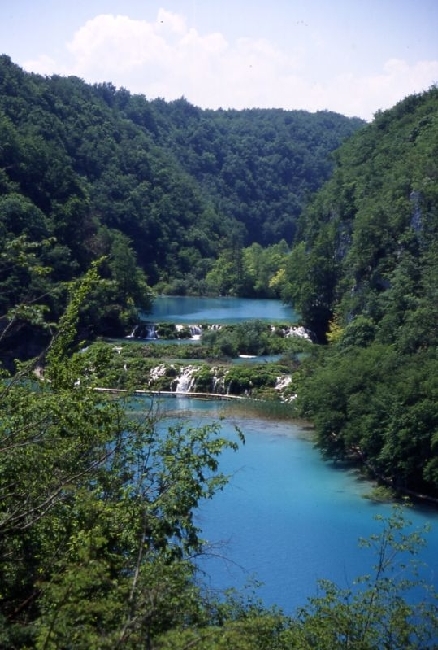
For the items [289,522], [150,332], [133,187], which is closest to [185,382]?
[150,332]

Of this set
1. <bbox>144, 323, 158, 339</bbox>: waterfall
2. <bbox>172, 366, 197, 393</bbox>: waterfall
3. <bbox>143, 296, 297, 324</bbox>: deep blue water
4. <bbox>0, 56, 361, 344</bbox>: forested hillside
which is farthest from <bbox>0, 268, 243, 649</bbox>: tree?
<bbox>143, 296, 297, 324</bbox>: deep blue water

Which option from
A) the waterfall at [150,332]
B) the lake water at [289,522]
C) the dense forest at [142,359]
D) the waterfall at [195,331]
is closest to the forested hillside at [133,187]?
the dense forest at [142,359]

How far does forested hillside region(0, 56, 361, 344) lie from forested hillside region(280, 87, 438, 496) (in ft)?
28.4

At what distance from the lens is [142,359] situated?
A: 37625 mm

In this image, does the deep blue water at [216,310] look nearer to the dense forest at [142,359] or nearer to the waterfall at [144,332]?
the dense forest at [142,359]

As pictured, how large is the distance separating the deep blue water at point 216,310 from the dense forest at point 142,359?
2012mm

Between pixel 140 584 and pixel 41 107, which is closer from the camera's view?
pixel 140 584

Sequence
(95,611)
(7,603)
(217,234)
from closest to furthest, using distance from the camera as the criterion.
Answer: (95,611) < (7,603) < (217,234)

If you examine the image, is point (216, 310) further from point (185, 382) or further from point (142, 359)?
point (185, 382)

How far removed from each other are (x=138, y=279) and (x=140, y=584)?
44642 millimetres

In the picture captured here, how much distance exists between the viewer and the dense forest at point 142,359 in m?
8.14

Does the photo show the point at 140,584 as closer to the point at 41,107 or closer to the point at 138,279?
the point at 138,279

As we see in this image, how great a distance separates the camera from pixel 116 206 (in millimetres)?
72500

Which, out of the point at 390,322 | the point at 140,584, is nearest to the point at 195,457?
the point at 140,584
